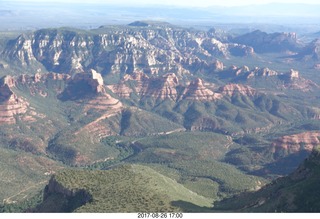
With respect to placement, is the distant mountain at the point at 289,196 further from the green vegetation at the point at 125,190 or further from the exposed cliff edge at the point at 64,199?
the exposed cliff edge at the point at 64,199

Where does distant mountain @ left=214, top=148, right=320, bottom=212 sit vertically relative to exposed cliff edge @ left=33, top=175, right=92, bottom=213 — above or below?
above

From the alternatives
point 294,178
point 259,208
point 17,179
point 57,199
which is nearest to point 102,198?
point 57,199

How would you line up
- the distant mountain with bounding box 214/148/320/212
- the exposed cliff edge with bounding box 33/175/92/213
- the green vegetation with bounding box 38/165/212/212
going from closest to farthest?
the distant mountain with bounding box 214/148/320/212, the green vegetation with bounding box 38/165/212/212, the exposed cliff edge with bounding box 33/175/92/213

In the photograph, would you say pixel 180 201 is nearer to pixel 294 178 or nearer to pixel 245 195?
pixel 245 195

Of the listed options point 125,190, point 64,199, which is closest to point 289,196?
point 125,190

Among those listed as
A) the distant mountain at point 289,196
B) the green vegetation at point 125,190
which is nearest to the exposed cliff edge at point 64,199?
the green vegetation at point 125,190

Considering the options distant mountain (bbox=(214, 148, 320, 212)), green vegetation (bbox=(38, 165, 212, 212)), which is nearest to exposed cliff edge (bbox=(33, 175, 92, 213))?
green vegetation (bbox=(38, 165, 212, 212))

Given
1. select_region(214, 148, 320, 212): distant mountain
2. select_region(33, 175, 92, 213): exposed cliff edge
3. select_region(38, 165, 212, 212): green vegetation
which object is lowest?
select_region(33, 175, 92, 213): exposed cliff edge

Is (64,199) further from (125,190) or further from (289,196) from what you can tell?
(289,196)

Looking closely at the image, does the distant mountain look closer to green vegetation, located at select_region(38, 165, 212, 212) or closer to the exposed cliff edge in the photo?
green vegetation, located at select_region(38, 165, 212, 212)
